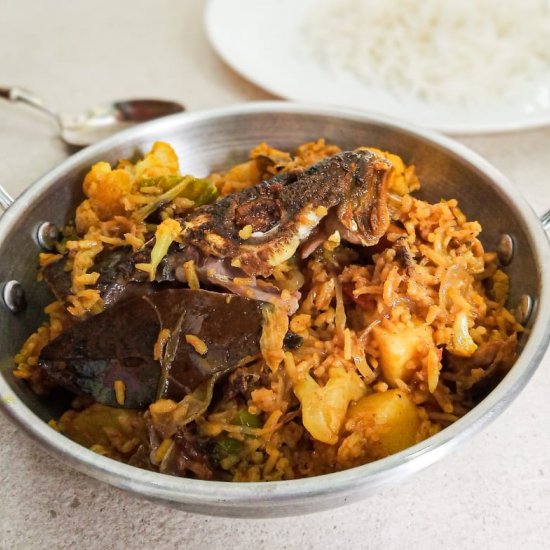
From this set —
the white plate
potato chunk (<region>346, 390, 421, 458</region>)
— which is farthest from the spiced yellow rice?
the white plate

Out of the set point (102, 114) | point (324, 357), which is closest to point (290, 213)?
point (324, 357)

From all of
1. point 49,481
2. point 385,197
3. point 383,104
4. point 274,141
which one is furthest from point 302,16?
point 49,481

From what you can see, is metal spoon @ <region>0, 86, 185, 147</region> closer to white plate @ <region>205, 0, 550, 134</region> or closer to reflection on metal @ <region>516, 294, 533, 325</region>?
white plate @ <region>205, 0, 550, 134</region>

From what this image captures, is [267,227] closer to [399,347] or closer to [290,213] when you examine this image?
[290,213]

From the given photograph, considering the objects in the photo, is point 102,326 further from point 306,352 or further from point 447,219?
point 447,219

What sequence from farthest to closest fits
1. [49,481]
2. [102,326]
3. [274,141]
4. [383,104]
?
1. [383,104]
2. [274,141]
3. [49,481]
4. [102,326]

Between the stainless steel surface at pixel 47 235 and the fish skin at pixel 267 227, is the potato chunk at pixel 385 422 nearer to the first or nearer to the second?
the fish skin at pixel 267 227
